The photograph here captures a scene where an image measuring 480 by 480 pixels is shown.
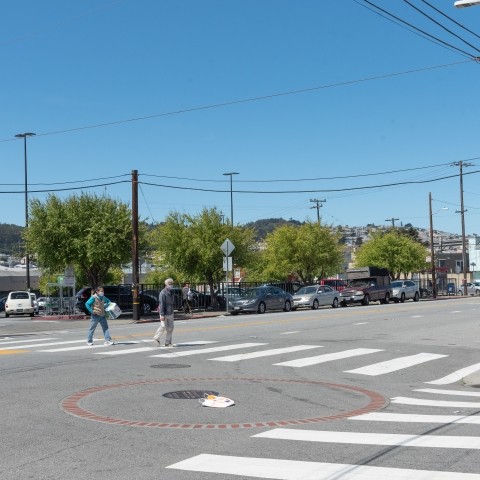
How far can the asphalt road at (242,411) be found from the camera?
7.06 meters

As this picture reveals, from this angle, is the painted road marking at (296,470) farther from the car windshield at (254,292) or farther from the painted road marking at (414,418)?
the car windshield at (254,292)

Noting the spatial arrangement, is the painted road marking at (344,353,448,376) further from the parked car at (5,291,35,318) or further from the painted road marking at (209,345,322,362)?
the parked car at (5,291,35,318)

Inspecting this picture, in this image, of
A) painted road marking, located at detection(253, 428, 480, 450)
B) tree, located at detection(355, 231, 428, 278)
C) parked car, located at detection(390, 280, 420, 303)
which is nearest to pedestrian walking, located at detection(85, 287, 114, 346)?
painted road marking, located at detection(253, 428, 480, 450)

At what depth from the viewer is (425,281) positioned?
8625cm

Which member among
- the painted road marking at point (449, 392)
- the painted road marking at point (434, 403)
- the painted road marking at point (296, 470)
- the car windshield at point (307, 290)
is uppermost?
the car windshield at point (307, 290)

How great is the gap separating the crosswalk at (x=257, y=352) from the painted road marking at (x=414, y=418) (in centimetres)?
386

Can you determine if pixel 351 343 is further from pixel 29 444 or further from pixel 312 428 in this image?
pixel 29 444

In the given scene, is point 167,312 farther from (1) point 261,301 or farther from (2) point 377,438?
(1) point 261,301

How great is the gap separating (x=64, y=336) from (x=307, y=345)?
8252 mm

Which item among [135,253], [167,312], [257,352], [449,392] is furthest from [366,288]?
[449,392]

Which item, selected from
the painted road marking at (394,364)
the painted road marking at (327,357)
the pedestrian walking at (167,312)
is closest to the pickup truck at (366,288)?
the painted road marking at (327,357)

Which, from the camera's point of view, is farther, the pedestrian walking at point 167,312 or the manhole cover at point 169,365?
the pedestrian walking at point 167,312

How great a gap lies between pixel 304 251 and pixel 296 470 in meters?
51.7

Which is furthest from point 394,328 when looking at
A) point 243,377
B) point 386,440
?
point 386,440
